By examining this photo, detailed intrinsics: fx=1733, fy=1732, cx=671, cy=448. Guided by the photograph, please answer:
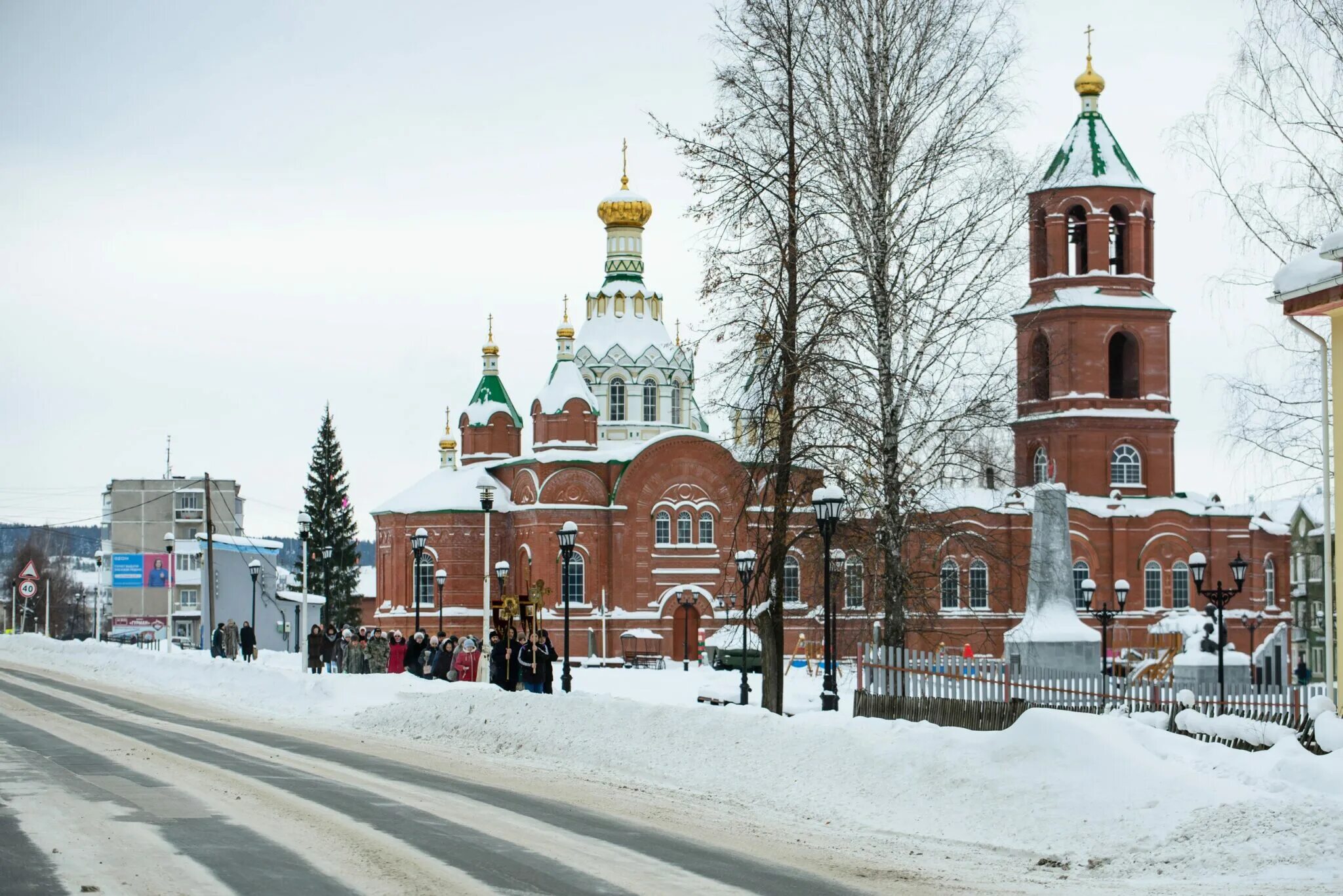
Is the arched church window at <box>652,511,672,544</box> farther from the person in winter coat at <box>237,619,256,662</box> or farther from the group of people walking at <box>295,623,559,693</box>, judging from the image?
the person in winter coat at <box>237,619,256,662</box>

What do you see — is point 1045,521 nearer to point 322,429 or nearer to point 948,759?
point 948,759

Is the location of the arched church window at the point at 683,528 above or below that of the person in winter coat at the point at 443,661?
above

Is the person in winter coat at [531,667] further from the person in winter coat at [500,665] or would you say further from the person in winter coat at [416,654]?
the person in winter coat at [416,654]

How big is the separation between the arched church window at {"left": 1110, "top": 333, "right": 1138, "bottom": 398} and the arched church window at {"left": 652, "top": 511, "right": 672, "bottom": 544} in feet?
53.0

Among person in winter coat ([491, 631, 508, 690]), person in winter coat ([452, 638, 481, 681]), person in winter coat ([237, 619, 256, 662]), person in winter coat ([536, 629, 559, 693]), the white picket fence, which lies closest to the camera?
the white picket fence

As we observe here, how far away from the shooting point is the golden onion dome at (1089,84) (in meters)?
56.0

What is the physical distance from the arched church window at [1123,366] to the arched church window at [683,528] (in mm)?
15484

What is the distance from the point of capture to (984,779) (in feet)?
44.5

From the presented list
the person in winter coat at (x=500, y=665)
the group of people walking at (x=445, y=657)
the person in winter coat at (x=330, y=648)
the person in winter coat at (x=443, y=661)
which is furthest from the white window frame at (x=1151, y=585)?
the person in winter coat at (x=500, y=665)

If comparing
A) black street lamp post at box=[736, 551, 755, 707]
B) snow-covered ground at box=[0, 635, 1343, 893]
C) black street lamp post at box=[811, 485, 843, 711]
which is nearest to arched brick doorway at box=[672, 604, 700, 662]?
black street lamp post at box=[736, 551, 755, 707]

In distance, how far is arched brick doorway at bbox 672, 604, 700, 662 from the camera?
6122 cm

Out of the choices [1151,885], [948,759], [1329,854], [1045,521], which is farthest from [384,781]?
[1045,521]

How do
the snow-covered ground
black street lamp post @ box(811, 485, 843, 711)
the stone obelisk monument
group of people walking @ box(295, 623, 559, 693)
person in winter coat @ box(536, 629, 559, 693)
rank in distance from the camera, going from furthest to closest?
the stone obelisk monument
group of people walking @ box(295, 623, 559, 693)
person in winter coat @ box(536, 629, 559, 693)
black street lamp post @ box(811, 485, 843, 711)
the snow-covered ground

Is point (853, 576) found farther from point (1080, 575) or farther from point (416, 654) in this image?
point (1080, 575)
